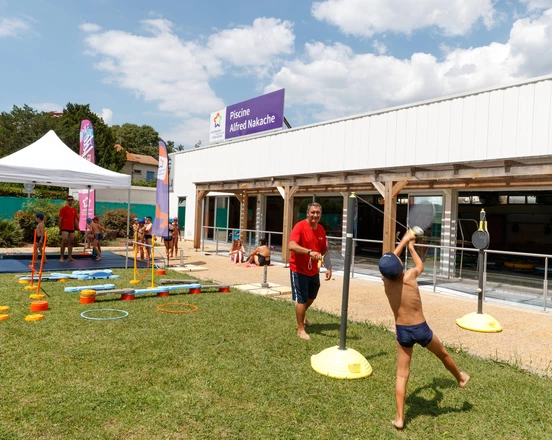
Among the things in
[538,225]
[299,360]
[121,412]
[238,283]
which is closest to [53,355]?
[121,412]

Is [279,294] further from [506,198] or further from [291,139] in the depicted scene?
[506,198]

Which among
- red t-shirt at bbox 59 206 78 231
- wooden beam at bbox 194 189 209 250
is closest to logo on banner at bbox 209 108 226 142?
wooden beam at bbox 194 189 209 250

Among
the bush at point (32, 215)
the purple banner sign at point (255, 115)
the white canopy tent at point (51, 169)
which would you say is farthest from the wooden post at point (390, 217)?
the bush at point (32, 215)

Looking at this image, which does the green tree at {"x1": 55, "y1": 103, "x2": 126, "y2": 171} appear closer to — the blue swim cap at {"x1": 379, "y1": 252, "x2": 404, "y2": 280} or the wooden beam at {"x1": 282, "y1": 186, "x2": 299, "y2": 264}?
the wooden beam at {"x1": 282, "y1": 186, "x2": 299, "y2": 264}

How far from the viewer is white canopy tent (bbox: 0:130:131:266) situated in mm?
10703

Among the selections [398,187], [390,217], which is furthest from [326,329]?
[398,187]

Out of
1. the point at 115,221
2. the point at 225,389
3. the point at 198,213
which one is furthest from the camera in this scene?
the point at 115,221

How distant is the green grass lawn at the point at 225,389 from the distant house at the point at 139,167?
58670 mm

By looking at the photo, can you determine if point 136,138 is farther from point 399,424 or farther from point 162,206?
point 399,424

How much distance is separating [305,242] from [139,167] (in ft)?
202

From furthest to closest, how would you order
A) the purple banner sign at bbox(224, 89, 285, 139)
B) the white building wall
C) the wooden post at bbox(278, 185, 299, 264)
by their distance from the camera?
1. the purple banner sign at bbox(224, 89, 285, 139)
2. the wooden post at bbox(278, 185, 299, 264)
3. the white building wall

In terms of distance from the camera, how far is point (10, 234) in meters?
17.6

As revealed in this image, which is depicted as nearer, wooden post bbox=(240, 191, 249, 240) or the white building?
the white building

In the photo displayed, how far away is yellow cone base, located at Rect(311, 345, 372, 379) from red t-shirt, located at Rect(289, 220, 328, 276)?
1.27 m
